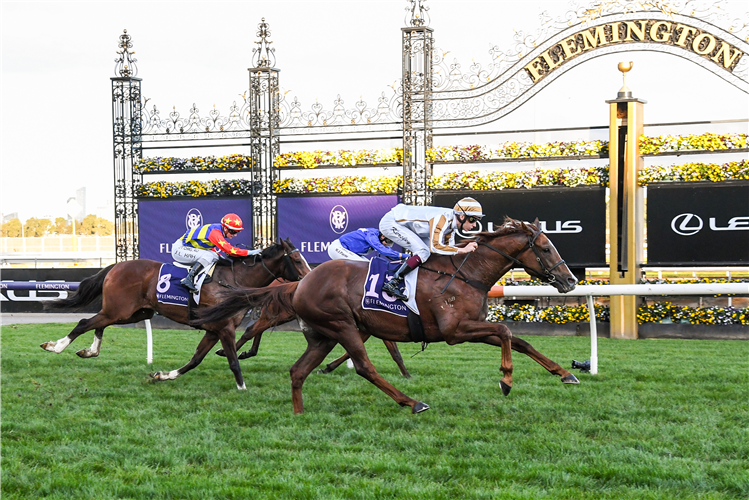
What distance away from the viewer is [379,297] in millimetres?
5863

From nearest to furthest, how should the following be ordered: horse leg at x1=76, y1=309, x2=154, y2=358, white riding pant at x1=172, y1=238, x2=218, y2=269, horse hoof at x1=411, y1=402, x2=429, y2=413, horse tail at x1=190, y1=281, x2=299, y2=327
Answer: horse hoof at x1=411, y1=402, x2=429, y2=413
horse tail at x1=190, y1=281, x2=299, y2=327
white riding pant at x1=172, y1=238, x2=218, y2=269
horse leg at x1=76, y1=309, x2=154, y2=358

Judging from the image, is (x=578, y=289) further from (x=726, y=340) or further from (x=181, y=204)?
(x=181, y=204)

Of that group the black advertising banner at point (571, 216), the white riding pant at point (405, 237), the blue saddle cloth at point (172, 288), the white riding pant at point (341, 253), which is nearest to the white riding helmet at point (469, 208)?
the white riding pant at point (405, 237)

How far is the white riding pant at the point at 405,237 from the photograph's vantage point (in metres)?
6.04

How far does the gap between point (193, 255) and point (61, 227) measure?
6336cm

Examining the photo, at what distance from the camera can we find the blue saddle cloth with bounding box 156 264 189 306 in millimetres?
7691

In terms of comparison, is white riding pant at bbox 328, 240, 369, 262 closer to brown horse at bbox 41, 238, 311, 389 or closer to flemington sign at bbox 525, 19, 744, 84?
brown horse at bbox 41, 238, 311, 389

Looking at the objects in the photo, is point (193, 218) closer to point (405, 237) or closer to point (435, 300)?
point (405, 237)

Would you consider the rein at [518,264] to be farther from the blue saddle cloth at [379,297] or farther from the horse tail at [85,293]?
the horse tail at [85,293]

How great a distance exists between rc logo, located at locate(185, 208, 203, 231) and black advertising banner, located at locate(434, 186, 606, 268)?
5059 millimetres

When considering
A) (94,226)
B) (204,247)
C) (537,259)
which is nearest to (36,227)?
(94,226)

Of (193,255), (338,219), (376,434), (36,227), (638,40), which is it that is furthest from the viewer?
(36,227)

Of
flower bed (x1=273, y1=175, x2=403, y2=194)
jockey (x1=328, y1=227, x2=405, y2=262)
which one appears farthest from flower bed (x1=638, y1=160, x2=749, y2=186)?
jockey (x1=328, y1=227, x2=405, y2=262)

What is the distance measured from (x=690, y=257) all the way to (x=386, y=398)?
7.39 meters
